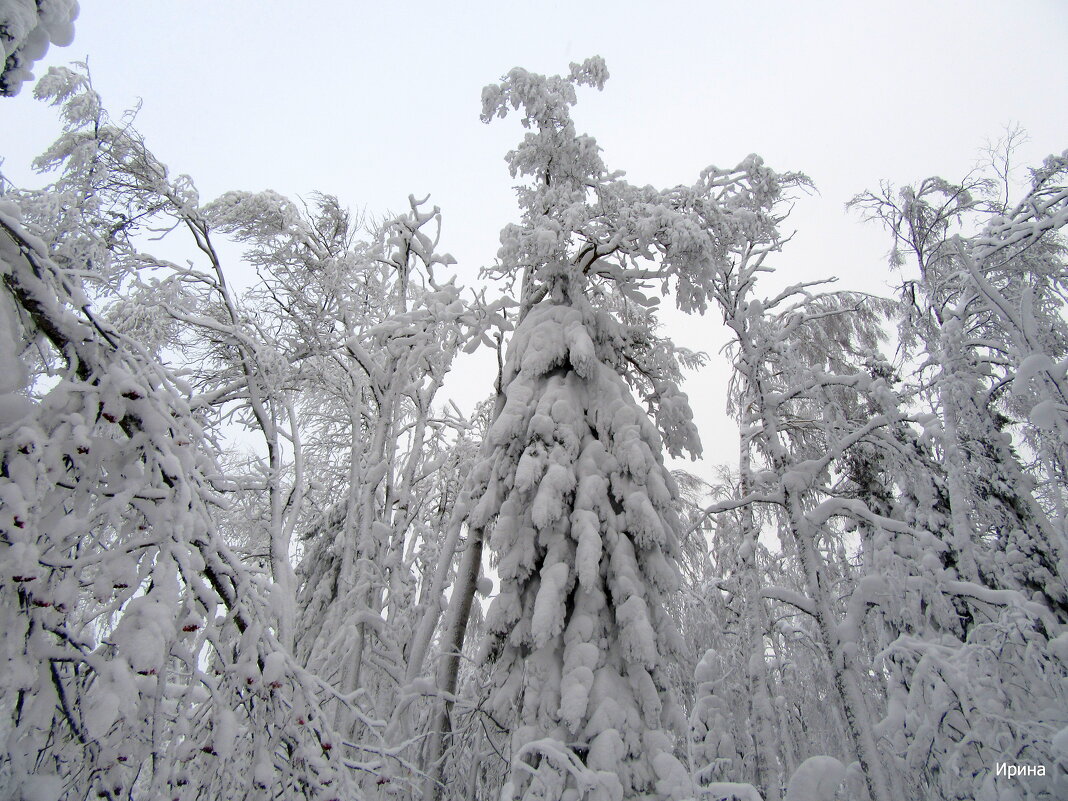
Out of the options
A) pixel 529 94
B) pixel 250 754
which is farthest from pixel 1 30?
pixel 529 94

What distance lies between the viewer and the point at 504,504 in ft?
16.9

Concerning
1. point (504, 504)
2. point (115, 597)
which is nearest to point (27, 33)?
point (115, 597)

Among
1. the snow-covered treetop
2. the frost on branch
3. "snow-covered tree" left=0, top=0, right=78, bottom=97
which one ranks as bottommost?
the frost on branch

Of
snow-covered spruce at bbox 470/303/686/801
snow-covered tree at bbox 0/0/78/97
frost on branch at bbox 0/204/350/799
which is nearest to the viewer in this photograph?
frost on branch at bbox 0/204/350/799

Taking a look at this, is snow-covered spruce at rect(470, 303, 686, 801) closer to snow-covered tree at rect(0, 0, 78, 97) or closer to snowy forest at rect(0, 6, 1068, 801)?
snowy forest at rect(0, 6, 1068, 801)

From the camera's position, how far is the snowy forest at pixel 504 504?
1675 mm

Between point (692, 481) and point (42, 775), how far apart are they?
11.7 metres

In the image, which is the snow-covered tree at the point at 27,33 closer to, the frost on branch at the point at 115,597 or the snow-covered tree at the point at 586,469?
the frost on branch at the point at 115,597

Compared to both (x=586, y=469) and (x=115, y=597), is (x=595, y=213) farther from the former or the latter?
(x=115, y=597)

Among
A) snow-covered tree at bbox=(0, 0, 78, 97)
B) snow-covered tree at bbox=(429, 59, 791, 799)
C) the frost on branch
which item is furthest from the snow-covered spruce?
snow-covered tree at bbox=(0, 0, 78, 97)

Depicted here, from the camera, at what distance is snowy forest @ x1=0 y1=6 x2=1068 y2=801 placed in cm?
167

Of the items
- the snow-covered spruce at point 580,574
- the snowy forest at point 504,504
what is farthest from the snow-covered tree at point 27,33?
the snow-covered spruce at point 580,574

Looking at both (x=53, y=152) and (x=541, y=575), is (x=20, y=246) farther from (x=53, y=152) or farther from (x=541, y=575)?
(x=53, y=152)

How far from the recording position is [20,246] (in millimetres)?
1681
